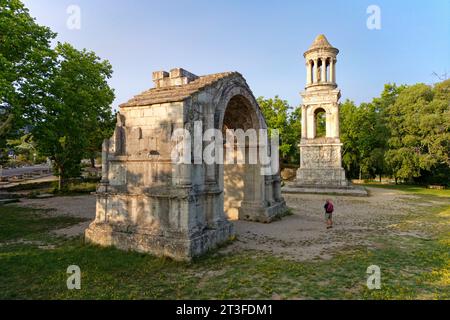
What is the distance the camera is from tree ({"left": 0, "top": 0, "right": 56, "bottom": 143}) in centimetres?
1428

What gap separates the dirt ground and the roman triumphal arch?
1.72 m

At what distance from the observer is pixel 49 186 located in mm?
26703

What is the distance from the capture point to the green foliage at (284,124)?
38312 millimetres

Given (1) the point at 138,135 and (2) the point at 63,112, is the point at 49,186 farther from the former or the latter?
(1) the point at 138,135

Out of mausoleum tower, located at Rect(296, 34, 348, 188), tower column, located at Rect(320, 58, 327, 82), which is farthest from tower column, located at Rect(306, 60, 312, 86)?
tower column, located at Rect(320, 58, 327, 82)

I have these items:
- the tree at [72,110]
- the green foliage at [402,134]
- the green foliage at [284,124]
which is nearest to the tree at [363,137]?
the green foliage at [402,134]

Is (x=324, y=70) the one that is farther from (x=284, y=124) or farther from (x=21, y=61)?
(x=21, y=61)

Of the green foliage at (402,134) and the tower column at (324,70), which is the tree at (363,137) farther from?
the tower column at (324,70)

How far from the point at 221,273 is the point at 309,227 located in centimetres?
652

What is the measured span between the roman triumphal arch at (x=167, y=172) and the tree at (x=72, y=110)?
10.1 m

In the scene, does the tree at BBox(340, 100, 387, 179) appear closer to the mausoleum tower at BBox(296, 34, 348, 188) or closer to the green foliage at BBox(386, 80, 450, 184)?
the green foliage at BBox(386, 80, 450, 184)

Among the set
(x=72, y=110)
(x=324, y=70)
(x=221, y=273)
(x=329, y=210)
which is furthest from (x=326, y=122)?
(x=221, y=273)

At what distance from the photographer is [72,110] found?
1991 cm
